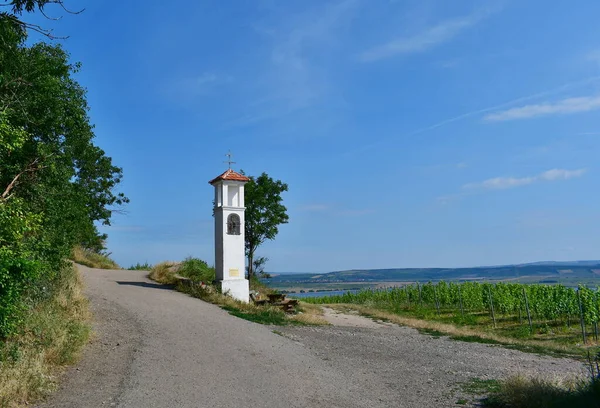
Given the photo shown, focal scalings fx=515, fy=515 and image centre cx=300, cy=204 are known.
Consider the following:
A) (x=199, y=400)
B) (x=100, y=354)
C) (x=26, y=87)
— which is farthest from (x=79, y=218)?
(x=199, y=400)

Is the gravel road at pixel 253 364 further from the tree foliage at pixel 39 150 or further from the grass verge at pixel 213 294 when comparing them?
the tree foliage at pixel 39 150

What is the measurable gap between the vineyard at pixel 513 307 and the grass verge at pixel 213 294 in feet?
29.7

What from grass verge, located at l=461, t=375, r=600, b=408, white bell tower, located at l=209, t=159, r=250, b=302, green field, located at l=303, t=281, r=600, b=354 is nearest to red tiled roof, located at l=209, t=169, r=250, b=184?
white bell tower, located at l=209, t=159, r=250, b=302

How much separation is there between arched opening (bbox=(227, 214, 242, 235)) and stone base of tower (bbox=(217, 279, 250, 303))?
190 cm

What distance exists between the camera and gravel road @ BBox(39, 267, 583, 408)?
7.99 metres

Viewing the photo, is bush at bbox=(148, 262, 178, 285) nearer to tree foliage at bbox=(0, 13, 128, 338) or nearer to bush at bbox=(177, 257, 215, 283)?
bush at bbox=(177, 257, 215, 283)

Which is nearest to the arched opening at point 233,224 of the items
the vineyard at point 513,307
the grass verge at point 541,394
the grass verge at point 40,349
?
the grass verge at point 40,349

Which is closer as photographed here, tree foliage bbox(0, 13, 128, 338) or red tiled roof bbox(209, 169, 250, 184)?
tree foliage bbox(0, 13, 128, 338)

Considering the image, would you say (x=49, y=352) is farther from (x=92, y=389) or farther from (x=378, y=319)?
(x=378, y=319)

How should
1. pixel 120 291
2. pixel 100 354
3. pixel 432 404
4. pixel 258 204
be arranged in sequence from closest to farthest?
pixel 432 404, pixel 100 354, pixel 120 291, pixel 258 204

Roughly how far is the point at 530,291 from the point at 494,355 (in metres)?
16.9

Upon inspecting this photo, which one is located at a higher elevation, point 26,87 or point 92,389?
point 26,87

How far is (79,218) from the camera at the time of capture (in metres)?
13.7

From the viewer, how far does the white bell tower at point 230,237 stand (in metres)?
19.7
